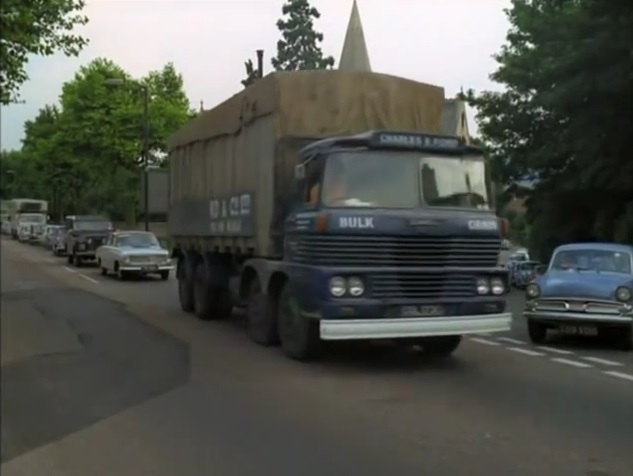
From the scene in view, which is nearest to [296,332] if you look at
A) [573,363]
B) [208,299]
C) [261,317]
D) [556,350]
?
[261,317]

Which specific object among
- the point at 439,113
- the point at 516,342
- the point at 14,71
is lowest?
the point at 516,342

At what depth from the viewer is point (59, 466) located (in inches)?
247

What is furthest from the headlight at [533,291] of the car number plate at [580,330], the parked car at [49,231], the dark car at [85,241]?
the dark car at [85,241]

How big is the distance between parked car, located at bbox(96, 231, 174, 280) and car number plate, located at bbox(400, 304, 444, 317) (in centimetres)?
2008

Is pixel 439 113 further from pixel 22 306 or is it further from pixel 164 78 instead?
pixel 164 78

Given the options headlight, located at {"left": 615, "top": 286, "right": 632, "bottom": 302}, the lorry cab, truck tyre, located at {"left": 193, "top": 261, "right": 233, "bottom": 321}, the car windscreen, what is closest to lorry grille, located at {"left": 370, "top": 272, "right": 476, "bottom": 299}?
the lorry cab

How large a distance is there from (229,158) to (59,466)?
30.3 feet

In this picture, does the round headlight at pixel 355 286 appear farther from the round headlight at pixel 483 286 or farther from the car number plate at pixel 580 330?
the car number plate at pixel 580 330

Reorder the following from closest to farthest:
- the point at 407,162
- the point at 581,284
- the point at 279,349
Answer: the point at 407,162, the point at 279,349, the point at 581,284

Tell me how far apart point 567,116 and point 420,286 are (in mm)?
18225

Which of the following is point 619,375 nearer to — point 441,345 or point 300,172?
point 441,345

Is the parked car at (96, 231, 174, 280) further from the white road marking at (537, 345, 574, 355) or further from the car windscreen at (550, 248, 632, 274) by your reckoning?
the white road marking at (537, 345, 574, 355)

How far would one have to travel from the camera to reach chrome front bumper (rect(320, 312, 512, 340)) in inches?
420

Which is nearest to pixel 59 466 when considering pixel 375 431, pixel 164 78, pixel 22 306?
pixel 375 431
